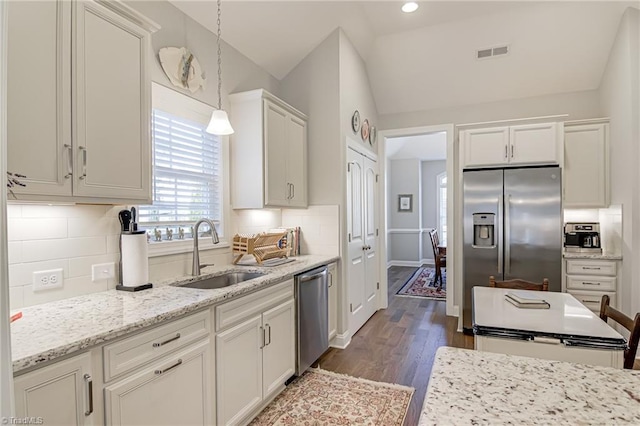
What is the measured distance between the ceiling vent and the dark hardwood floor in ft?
10.6

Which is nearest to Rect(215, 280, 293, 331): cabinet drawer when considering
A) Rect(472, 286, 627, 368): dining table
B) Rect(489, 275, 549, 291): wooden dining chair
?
Rect(472, 286, 627, 368): dining table

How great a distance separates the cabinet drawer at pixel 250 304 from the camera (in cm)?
196

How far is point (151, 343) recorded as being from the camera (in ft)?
4.99

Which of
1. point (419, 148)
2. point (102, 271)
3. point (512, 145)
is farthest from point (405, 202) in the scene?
point (102, 271)

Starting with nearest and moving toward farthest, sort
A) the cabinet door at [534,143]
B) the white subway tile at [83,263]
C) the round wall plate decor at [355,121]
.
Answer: the white subway tile at [83,263], the cabinet door at [534,143], the round wall plate decor at [355,121]

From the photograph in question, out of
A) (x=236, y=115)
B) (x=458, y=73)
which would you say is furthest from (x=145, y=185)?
(x=458, y=73)

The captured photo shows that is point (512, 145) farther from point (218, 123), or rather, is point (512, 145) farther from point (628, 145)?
point (218, 123)

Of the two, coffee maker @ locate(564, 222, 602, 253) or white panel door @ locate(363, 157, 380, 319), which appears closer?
coffee maker @ locate(564, 222, 602, 253)

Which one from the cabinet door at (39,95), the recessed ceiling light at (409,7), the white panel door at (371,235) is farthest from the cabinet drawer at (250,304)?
the recessed ceiling light at (409,7)

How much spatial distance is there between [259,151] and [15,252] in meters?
1.78

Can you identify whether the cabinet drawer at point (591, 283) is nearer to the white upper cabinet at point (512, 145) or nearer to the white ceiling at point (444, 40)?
the white upper cabinet at point (512, 145)

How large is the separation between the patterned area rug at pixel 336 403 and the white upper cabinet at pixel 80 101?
1.70 m

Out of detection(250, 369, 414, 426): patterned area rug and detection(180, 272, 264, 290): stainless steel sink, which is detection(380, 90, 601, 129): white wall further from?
detection(250, 369, 414, 426): patterned area rug

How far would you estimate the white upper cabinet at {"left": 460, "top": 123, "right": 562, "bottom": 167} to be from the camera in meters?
3.80
